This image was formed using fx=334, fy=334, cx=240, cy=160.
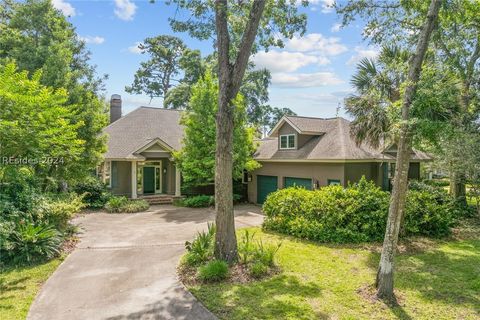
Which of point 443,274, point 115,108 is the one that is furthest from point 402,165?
point 115,108

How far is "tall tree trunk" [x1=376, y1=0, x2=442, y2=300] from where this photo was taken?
6801 mm

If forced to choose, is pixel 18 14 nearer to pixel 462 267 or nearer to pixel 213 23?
pixel 213 23

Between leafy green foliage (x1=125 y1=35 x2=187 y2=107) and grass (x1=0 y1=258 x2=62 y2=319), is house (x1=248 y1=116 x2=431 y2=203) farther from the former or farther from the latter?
leafy green foliage (x1=125 y1=35 x2=187 y2=107)

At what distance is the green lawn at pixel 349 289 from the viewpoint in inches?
253

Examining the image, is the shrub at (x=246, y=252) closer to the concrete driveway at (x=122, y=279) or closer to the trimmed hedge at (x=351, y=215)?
the concrete driveway at (x=122, y=279)

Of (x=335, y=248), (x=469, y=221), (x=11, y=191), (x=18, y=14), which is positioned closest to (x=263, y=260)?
(x=335, y=248)

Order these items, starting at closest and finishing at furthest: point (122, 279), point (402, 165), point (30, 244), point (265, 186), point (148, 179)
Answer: point (402, 165) < point (122, 279) < point (30, 244) < point (265, 186) < point (148, 179)

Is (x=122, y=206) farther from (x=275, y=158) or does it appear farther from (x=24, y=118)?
(x=24, y=118)

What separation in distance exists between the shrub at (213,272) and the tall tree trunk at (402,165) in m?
3.49

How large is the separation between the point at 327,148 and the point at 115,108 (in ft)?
57.0

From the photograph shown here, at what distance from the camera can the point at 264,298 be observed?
275 inches

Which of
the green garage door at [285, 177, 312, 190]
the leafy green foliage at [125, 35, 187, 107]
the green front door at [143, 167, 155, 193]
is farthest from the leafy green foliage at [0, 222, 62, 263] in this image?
the leafy green foliage at [125, 35, 187, 107]

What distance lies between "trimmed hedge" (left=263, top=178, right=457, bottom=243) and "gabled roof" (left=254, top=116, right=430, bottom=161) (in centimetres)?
403

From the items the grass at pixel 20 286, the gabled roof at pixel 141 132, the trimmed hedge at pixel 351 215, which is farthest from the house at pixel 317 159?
the grass at pixel 20 286
